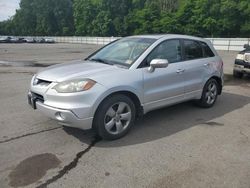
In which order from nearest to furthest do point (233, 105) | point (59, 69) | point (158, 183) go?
point (158, 183), point (59, 69), point (233, 105)

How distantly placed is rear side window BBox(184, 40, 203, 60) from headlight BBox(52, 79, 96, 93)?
2.30m

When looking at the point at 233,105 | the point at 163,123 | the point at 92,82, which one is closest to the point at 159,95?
the point at 163,123

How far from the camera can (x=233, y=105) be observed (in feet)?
20.9

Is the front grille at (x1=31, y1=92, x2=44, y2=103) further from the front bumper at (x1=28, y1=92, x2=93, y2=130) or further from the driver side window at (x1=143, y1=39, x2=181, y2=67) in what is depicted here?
the driver side window at (x1=143, y1=39, x2=181, y2=67)

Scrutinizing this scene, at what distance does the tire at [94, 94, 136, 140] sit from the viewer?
408 centimetres

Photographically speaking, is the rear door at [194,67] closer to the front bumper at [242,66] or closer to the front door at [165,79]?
the front door at [165,79]

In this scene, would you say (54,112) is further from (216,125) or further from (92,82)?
(216,125)

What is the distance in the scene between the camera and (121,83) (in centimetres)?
418

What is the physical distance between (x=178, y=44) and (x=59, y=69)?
2331 millimetres

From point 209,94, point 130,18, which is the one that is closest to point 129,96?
point 209,94

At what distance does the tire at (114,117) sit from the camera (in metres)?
4.08

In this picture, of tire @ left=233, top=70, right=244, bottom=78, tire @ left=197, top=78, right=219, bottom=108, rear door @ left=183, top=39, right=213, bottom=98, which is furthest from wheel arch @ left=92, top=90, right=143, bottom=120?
tire @ left=233, top=70, right=244, bottom=78

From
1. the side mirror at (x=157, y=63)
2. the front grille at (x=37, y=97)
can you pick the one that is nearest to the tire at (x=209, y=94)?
the side mirror at (x=157, y=63)

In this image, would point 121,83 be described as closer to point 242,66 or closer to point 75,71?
point 75,71
